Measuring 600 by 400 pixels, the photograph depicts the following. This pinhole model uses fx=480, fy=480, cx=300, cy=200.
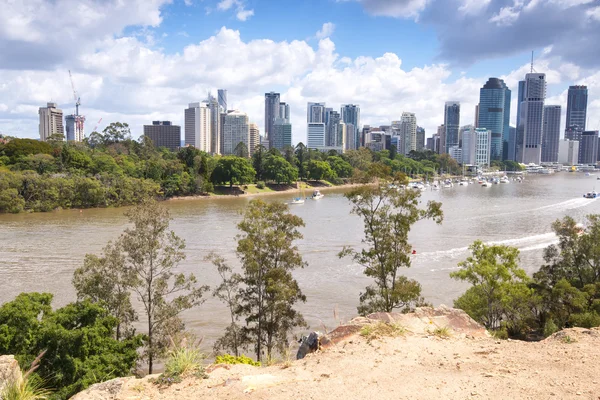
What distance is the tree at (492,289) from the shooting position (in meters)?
18.8

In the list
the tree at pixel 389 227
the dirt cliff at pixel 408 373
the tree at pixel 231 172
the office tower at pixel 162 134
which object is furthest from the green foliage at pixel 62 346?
the office tower at pixel 162 134

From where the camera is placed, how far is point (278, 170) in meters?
86.7

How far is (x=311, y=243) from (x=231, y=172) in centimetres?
4186

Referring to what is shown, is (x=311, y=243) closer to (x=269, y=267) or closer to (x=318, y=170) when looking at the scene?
(x=269, y=267)

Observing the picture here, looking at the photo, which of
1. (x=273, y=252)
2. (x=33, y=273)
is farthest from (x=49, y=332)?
(x=33, y=273)

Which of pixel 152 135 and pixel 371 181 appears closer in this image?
pixel 371 181

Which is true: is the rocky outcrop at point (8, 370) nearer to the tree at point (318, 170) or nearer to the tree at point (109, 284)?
the tree at point (109, 284)

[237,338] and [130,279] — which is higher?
[130,279]

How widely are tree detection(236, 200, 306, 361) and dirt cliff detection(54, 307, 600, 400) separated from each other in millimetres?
7522

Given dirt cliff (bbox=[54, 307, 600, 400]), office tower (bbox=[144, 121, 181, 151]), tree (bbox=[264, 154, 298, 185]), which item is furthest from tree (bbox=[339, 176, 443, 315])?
office tower (bbox=[144, 121, 181, 151])

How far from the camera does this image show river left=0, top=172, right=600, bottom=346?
25000 mm

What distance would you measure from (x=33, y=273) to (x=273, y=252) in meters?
19.0

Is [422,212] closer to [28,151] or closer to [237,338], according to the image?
[237,338]

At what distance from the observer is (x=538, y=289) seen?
21578 millimetres
